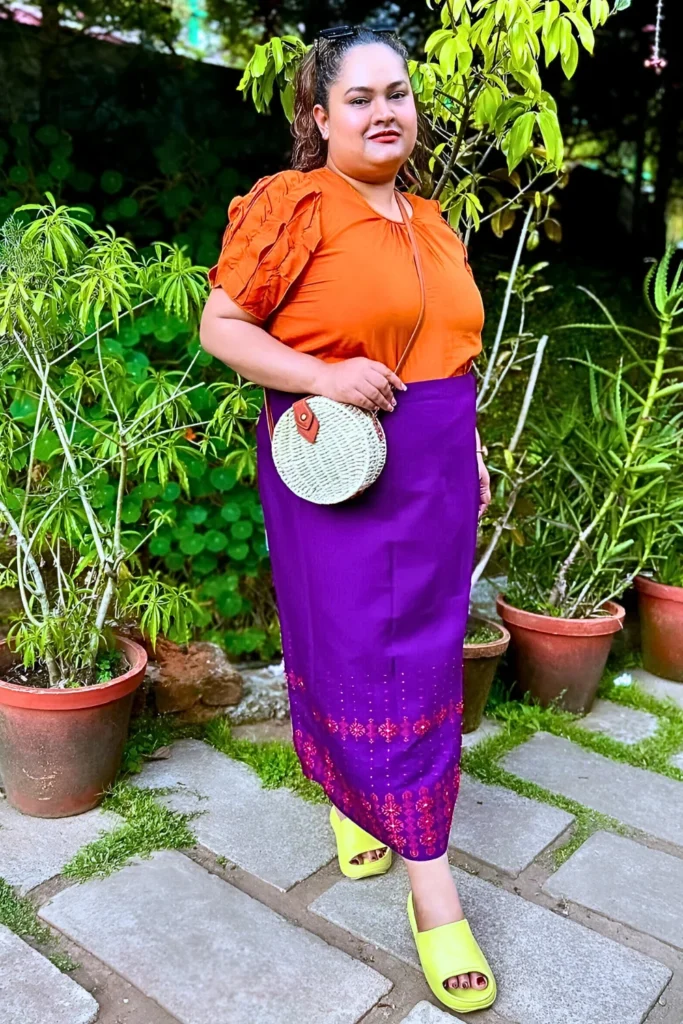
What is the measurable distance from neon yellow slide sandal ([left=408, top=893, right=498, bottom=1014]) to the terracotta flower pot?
1.21 meters

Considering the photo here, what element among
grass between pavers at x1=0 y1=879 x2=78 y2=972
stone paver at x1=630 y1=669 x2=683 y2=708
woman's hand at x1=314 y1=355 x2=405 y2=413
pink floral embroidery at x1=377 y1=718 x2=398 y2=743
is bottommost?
stone paver at x1=630 y1=669 x2=683 y2=708

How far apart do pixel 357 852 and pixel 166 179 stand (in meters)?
2.75

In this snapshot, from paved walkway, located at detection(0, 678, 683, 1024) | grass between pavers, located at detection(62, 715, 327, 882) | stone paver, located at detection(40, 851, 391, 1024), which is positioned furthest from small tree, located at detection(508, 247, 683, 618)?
stone paver, located at detection(40, 851, 391, 1024)

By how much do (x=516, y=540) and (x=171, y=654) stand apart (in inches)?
43.9

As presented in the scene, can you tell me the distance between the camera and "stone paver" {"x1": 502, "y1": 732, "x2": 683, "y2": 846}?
2.17m

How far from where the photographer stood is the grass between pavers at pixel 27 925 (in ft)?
5.20

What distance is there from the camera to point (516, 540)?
2762mm

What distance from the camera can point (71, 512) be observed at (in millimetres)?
2074

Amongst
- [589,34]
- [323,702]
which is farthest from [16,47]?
[323,702]

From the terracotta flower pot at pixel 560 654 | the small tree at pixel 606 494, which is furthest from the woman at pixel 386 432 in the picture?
the small tree at pixel 606 494

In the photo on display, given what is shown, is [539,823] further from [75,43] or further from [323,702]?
[75,43]

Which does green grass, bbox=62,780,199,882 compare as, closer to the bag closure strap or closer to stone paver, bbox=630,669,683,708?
the bag closure strap

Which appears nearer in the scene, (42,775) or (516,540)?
(42,775)

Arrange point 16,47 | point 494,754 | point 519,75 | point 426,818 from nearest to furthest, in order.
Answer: point 426,818
point 519,75
point 494,754
point 16,47
